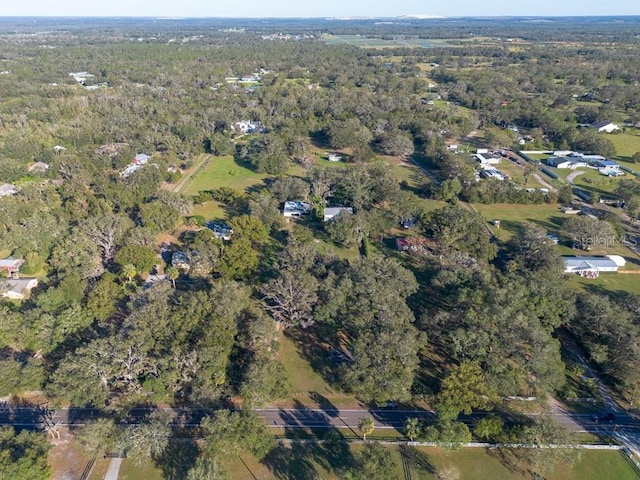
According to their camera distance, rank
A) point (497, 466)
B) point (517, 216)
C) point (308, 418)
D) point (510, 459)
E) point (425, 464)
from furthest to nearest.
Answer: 1. point (517, 216)
2. point (308, 418)
3. point (510, 459)
4. point (425, 464)
5. point (497, 466)

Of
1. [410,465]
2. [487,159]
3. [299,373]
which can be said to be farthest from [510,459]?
[487,159]

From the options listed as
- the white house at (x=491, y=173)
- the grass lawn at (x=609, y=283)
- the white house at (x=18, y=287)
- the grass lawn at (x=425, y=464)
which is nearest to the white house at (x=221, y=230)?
the white house at (x=18, y=287)

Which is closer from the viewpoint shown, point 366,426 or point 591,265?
point 366,426

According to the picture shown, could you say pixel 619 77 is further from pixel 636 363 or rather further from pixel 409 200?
pixel 636 363

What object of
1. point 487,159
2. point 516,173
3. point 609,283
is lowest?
point 609,283

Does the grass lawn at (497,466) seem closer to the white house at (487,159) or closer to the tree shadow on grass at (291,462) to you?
the tree shadow on grass at (291,462)

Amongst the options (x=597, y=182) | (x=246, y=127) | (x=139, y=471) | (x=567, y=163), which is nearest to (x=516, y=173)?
(x=567, y=163)

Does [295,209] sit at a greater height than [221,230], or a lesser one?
greater

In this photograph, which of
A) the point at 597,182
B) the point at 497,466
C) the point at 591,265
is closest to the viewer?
the point at 497,466

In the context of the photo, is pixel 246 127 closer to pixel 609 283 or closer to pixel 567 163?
pixel 567 163

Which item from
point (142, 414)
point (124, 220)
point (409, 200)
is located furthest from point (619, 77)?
point (142, 414)
